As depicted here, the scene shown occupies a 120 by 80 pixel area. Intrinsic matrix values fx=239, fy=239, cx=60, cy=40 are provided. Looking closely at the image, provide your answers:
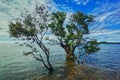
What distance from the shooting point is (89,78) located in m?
41.6

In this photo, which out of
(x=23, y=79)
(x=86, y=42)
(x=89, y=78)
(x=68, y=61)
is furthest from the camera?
(x=68, y=61)

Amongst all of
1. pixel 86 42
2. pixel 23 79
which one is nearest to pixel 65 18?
pixel 86 42

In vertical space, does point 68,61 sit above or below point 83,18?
below

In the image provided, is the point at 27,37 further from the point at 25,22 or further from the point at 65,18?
the point at 65,18

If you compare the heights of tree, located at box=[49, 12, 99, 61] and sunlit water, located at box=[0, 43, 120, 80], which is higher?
tree, located at box=[49, 12, 99, 61]

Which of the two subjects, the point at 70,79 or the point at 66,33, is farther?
the point at 66,33

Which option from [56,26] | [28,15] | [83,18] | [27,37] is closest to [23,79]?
[27,37]

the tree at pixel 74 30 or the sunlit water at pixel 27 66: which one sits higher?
the tree at pixel 74 30

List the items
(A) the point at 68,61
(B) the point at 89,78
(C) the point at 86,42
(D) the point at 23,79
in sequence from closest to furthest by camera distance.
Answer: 1. (B) the point at 89,78
2. (D) the point at 23,79
3. (C) the point at 86,42
4. (A) the point at 68,61

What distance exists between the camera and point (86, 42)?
58375mm

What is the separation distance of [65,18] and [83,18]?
179 inches

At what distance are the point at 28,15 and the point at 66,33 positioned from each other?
1611 centimetres

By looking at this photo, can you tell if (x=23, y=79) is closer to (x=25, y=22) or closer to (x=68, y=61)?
(x=25, y=22)

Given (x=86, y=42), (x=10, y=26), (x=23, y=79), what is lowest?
(x=23, y=79)
